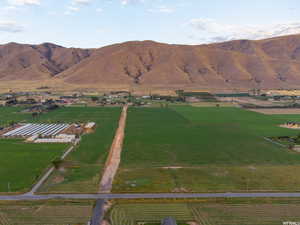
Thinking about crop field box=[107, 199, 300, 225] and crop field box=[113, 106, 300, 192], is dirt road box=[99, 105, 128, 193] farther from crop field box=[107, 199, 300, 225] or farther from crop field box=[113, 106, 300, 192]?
crop field box=[107, 199, 300, 225]

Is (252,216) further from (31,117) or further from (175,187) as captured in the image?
(31,117)

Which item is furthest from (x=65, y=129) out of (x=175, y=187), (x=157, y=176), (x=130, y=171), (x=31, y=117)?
(x=175, y=187)

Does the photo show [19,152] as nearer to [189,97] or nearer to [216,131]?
[216,131]

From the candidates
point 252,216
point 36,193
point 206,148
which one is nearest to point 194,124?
point 206,148

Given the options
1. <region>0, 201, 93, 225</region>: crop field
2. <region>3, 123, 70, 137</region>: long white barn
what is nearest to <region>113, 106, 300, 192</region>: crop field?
<region>0, 201, 93, 225</region>: crop field

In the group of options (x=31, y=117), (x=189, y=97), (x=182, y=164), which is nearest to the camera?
(x=182, y=164)

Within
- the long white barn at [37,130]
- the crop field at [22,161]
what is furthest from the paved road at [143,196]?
the long white barn at [37,130]

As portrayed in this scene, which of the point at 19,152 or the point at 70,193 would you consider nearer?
the point at 70,193

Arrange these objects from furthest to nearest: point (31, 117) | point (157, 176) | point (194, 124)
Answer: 1. point (31, 117)
2. point (194, 124)
3. point (157, 176)
